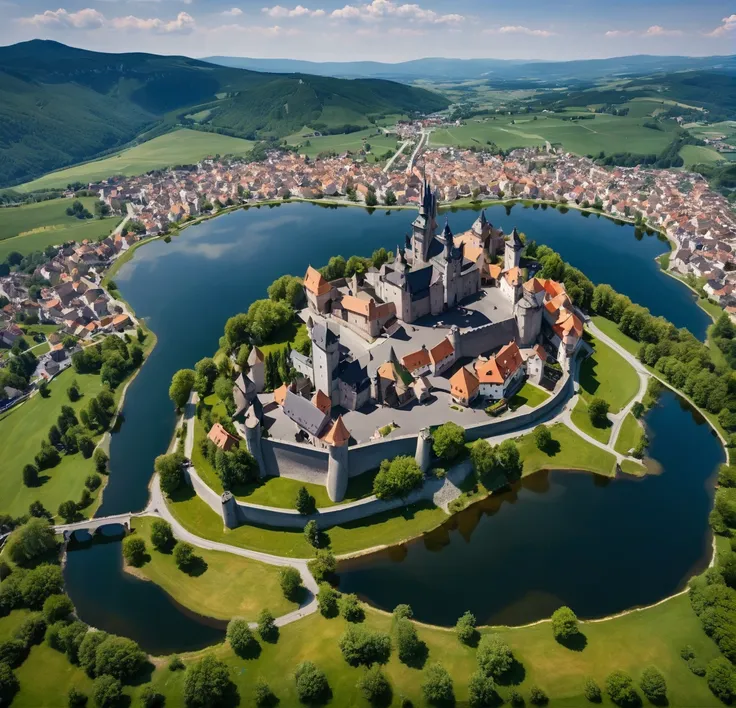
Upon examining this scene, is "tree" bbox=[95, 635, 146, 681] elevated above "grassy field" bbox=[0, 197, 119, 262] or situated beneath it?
situated beneath

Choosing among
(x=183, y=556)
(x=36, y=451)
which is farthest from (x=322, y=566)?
(x=36, y=451)

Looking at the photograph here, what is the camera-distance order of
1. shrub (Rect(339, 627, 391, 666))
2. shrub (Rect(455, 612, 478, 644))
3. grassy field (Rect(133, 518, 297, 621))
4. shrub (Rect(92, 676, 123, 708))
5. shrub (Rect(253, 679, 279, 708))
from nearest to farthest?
shrub (Rect(253, 679, 279, 708))
shrub (Rect(92, 676, 123, 708))
shrub (Rect(339, 627, 391, 666))
shrub (Rect(455, 612, 478, 644))
grassy field (Rect(133, 518, 297, 621))

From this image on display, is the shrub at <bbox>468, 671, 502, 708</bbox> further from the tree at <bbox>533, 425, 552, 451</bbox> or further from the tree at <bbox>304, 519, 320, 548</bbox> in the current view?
the tree at <bbox>533, 425, 552, 451</bbox>

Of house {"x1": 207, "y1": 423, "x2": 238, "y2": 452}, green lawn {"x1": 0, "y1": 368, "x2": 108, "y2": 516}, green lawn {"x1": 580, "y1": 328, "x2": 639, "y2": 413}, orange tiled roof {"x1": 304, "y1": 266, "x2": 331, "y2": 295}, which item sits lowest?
green lawn {"x1": 0, "y1": 368, "x2": 108, "y2": 516}

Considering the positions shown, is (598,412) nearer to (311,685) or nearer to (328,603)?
(328,603)

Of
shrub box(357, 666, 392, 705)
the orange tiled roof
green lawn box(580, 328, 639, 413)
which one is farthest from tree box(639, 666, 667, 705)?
the orange tiled roof

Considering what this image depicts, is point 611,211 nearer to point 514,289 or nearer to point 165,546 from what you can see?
point 514,289

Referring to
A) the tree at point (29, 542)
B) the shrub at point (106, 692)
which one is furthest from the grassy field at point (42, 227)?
the shrub at point (106, 692)

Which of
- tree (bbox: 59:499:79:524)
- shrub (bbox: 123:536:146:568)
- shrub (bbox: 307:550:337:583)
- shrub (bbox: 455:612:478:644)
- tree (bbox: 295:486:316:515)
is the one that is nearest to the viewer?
shrub (bbox: 455:612:478:644)
